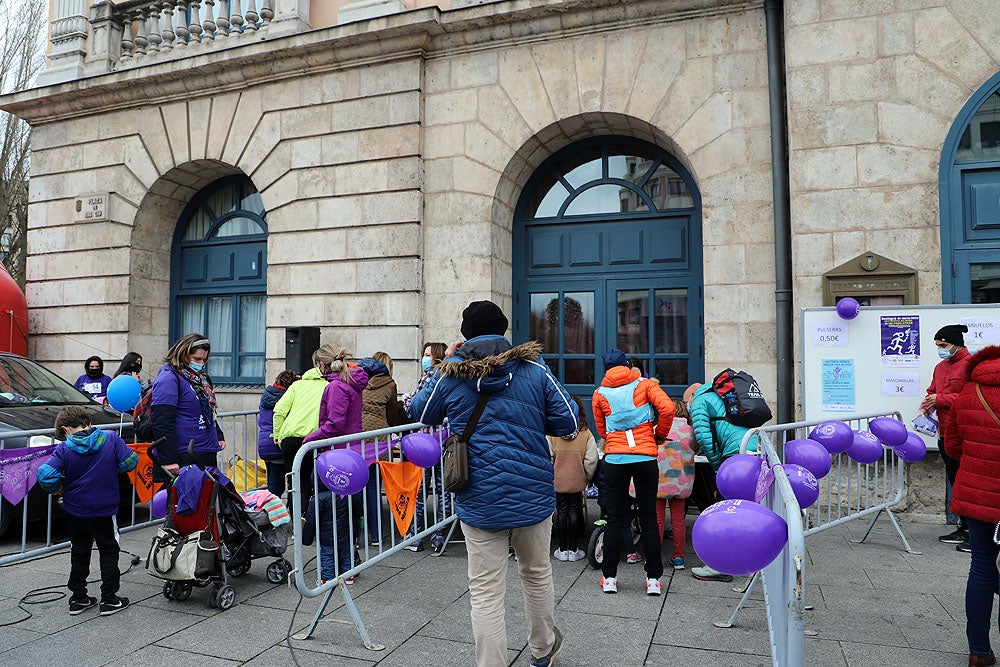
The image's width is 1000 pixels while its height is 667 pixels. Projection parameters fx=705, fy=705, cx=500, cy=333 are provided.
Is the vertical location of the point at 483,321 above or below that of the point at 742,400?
above

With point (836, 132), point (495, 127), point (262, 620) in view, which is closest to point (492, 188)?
point (495, 127)

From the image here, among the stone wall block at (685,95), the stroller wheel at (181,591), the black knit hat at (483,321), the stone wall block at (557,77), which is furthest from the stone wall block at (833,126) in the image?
the stroller wheel at (181,591)

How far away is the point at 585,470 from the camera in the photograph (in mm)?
5996

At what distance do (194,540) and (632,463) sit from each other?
313cm

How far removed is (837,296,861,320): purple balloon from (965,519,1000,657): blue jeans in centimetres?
371

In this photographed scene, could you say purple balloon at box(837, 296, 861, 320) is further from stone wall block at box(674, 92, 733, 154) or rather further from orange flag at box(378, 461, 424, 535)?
orange flag at box(378, 461, 424, 535)

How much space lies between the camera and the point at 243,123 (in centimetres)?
Result: 1066

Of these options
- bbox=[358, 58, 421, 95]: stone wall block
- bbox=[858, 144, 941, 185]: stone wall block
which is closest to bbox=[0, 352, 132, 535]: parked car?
bbox=[358, 58, 421, 95]: stone wall block

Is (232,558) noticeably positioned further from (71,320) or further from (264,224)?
(71,320)

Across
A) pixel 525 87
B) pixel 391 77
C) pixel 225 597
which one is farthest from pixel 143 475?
pixel 525 87

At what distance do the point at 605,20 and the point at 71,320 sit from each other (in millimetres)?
9674

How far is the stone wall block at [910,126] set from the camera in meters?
7.45

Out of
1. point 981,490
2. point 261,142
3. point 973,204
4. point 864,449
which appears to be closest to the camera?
point 981,490

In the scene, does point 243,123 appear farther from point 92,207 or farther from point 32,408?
point 32,408
